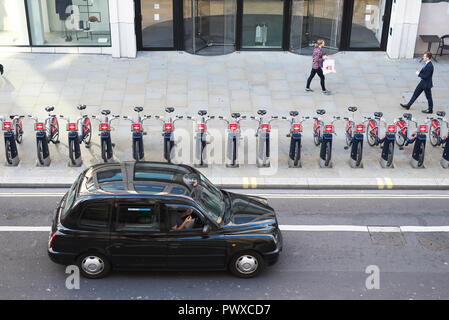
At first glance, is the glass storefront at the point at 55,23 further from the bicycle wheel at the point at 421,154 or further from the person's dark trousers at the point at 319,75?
the bicycle wheel at the point at 421,154

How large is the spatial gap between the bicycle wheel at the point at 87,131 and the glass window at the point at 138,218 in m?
5.04

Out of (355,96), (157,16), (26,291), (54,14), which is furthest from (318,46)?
(26,291)

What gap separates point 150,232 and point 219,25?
38.7ft

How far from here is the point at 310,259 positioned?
10398mm

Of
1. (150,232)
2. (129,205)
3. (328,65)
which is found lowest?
(150,232)

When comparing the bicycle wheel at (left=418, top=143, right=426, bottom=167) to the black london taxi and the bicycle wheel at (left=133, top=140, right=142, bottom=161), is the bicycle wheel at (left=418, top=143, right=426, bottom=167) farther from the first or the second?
the bicycle wheel at (left=133, top=140, right=142, bottom=161)

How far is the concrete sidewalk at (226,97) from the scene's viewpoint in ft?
43.8

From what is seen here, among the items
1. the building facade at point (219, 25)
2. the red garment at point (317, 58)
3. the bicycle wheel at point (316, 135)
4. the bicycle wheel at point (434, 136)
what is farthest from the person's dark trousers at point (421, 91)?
the building facade at point (219, 25)

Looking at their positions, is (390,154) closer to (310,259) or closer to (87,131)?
A: (310,259)

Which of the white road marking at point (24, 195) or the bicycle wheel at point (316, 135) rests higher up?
the bicycle wheel at point (316, 135)

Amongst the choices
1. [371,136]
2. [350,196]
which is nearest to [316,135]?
[371,136]

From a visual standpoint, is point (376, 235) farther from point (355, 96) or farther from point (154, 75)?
point (154, 75)

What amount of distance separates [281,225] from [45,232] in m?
4.05

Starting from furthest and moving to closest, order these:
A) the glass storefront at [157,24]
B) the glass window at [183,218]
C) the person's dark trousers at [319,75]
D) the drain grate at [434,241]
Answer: the glass storefront at [157,24]
the person's dark trousers at [319,75]
the drain grate at [434,241]
the glass window at [183,218]
